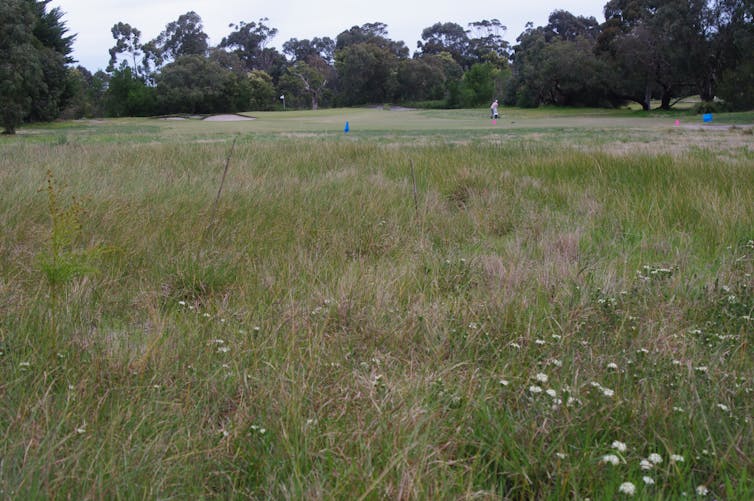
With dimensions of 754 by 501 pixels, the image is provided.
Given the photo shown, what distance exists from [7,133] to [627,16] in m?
45.9

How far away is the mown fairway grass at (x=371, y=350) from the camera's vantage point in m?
1.75

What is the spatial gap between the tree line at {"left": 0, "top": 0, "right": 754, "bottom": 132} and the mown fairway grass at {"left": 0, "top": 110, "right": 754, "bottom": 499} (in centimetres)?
2108

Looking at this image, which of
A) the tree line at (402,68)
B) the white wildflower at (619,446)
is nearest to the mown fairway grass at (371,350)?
the white wildflower at (619,446)

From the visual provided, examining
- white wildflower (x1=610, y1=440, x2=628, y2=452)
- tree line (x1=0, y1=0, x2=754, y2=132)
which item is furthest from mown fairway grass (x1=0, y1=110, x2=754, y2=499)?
tree line (x1=0, y1=0, x2=754, y2=132)

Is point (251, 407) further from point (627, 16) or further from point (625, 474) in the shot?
point (627, 16)

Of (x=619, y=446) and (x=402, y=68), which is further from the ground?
(x=402, y=68)

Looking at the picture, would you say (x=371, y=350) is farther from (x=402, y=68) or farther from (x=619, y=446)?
(x=402, y=68)

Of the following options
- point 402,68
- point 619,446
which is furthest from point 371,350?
point 402,68

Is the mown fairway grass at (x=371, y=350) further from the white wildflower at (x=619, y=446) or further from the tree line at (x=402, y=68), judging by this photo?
the tree line at (x=402, y=68)

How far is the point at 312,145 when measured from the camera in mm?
10117

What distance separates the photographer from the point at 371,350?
264 cm

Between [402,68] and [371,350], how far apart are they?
236 feet

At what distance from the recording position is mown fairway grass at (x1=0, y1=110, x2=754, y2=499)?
1747 mm

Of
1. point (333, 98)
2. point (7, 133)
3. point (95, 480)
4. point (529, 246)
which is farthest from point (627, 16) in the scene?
point (95, 480)
